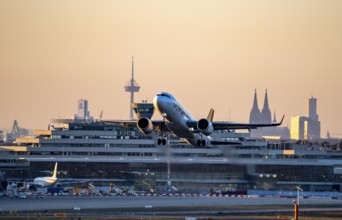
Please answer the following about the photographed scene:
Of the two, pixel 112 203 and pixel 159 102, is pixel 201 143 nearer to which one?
pixel 159 102

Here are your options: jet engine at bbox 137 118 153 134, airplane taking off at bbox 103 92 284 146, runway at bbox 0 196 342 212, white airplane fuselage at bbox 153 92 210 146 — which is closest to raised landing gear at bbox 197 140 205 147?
airplane taking off at bbox 103 92 284 146

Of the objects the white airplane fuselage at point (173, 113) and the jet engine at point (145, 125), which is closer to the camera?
the white airplane fuselage at point (173, 113)

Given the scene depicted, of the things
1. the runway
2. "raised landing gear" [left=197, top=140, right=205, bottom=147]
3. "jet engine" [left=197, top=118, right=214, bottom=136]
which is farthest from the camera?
the runway

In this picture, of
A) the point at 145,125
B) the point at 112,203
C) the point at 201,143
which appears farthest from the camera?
the point at 112,203

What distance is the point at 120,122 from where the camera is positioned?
16538 cm

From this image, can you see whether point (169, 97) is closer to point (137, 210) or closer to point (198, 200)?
point (137, 210)

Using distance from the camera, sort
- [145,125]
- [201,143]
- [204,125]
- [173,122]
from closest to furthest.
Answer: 1. [145,125]
2. [173,122]
3. [204,125]
4. [201,143]

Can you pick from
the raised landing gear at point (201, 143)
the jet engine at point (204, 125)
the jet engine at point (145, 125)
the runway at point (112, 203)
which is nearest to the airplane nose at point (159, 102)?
the jet engine at point (145, 125)

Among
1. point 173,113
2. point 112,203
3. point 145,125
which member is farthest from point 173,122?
point 112,203

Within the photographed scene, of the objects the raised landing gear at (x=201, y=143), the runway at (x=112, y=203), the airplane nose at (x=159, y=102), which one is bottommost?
the runway at (x=112, y=203)

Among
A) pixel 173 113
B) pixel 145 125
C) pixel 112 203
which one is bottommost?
pixel 112 203

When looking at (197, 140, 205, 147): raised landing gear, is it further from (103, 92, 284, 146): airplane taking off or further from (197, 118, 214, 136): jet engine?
(197, 118, 214, 136): jet engine

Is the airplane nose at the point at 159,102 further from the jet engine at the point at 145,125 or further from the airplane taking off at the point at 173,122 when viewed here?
the jet engine at the point at 145,125

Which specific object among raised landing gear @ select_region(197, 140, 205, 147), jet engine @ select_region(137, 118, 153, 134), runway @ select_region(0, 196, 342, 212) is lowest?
runway @ select_region(0, 196, 342, 212)
